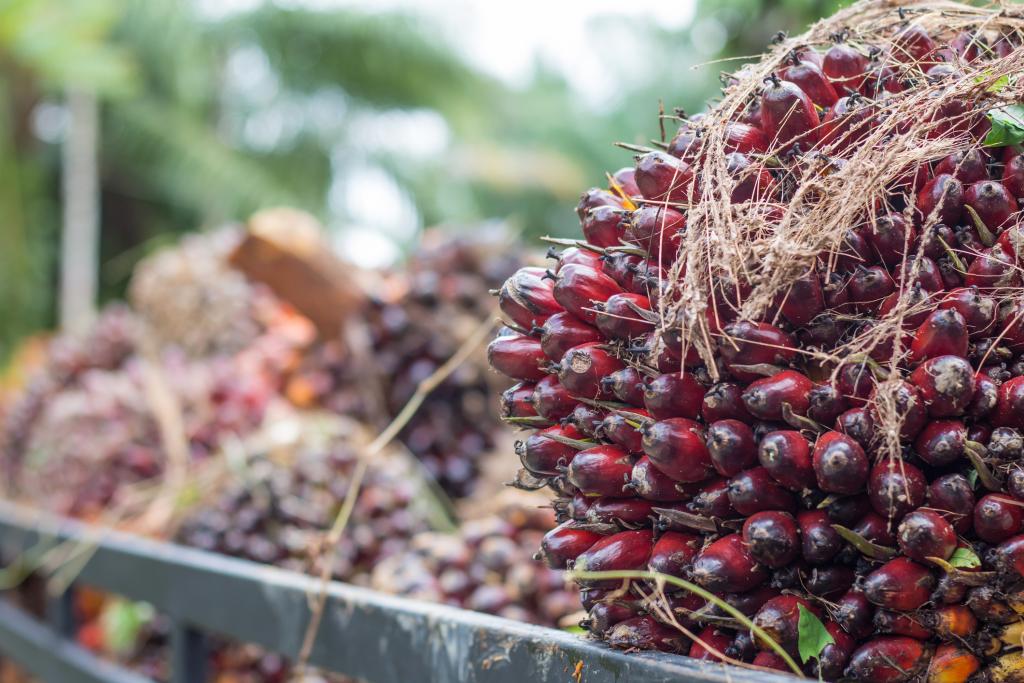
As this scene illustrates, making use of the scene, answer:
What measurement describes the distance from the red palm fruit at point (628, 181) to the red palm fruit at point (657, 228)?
9cm

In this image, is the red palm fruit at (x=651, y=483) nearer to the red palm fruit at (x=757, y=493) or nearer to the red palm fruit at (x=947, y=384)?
the red palm fruit at (x=757, y=493)

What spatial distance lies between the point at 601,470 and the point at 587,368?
89 mm

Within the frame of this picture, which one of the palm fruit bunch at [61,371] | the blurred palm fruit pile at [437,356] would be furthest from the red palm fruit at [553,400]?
the palm fruit bunch at [61,371]

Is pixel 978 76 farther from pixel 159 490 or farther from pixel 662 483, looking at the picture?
pixel 159 490

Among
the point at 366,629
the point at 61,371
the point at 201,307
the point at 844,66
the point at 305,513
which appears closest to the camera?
the point at 844,66

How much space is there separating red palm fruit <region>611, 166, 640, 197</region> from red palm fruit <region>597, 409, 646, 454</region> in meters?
0.23

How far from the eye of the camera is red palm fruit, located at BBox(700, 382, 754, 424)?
→ 29.5 inches

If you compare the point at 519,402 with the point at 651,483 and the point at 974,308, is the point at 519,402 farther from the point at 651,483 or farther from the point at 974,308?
the point at 974,308

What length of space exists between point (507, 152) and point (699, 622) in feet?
45.0

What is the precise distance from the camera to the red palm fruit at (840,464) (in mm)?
685

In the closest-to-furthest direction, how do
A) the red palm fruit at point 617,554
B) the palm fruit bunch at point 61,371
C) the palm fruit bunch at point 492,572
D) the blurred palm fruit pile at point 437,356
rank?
the red palm fruit at point 617,554, the palm fruit bunch at point 492,572, the blurred palm fruit pile at point 437,356, the palm fruit bunch at point 61,371

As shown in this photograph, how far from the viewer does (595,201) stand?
2.97 feet

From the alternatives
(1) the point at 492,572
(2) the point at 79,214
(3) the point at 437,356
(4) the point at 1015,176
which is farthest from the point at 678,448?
(2) the point at 79,214

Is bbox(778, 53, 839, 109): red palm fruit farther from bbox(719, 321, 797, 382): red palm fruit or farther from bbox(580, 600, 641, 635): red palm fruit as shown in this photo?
bbox(580, 600, 641, 635): red palm fruit
